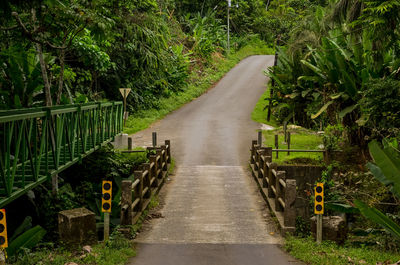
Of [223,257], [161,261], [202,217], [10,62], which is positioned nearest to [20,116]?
[161,261]

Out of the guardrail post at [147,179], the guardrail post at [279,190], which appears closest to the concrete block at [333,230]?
the guardrail post at [279,190]

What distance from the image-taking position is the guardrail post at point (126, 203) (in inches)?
347

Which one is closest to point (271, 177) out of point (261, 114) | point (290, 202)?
point (290, 202)

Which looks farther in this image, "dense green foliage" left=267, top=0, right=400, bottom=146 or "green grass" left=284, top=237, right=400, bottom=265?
"dense green foliage" left=267, top=0, right=400, bottom=146

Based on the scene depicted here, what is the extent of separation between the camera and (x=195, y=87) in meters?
35.1

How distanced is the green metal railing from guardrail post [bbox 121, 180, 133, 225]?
1.28 meters

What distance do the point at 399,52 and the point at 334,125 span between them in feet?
24.6

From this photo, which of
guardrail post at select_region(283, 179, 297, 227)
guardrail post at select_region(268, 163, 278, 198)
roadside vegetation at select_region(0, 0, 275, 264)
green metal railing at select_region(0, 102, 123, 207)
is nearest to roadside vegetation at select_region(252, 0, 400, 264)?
guardrail post at select_region(283, 179, 297, 227)

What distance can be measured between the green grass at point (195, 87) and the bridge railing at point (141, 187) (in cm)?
886

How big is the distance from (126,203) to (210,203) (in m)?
3.27

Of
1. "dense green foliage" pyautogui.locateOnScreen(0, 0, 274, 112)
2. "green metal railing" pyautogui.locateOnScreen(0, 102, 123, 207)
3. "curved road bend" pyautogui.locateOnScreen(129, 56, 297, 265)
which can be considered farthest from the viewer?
"dense green foliage" pyautogui.locateOnScreen(0, 0, 274, 112)

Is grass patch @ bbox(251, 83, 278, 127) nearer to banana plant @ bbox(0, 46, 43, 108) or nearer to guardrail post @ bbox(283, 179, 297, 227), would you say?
banana plant @ bbox(0, 46, 43, 108)

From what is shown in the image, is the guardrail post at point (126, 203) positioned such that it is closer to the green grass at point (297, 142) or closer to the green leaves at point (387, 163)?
the green leaves at point (387, 163)

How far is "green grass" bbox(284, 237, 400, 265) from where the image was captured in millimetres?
7031
